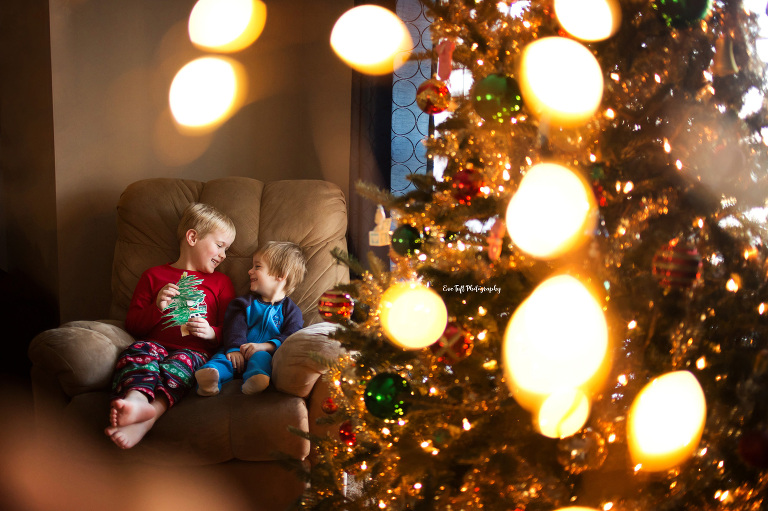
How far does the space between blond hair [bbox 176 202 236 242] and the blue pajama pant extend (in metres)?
0.56

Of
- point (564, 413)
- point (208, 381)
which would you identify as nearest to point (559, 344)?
point (564, 413)

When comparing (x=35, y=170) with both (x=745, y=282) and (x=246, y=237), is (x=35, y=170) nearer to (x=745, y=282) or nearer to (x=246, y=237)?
(x=246, y=237)

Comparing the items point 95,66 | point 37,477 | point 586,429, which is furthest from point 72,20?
point 586,429

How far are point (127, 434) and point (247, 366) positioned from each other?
1.47 feet

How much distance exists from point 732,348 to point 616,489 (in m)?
0.29

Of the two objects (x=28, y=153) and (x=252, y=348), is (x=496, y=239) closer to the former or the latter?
(x=252, y=348)

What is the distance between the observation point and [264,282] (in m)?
2.28

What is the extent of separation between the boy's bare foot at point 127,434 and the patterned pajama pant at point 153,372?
100 mm

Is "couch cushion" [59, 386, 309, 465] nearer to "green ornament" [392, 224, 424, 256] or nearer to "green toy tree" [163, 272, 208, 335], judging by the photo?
"green toy tree" [163, 272, 208, 335]

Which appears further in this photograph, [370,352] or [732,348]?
[370,352]

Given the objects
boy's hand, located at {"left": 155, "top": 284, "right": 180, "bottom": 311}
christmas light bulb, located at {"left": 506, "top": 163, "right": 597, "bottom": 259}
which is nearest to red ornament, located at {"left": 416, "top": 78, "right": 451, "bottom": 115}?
christmas light bulb, located at {"left": 506, "top": 163, "right": 597, "bottom": 259}

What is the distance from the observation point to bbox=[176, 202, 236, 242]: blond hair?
234 centimetres

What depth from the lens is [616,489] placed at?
0.94 m

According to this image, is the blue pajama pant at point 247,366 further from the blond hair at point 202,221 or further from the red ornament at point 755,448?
the red ornament at point 755,448
